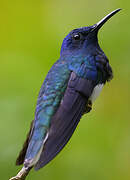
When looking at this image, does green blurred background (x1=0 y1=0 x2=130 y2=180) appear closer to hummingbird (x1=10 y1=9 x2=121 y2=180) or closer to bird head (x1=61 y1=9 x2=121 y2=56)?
bird head (x1=61 y1=9 x2=121 y2=56)

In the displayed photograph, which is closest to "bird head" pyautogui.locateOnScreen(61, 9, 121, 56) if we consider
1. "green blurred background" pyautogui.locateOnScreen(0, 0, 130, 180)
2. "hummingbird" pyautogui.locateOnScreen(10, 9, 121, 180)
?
"hummingbird" pyautogui.locateOnScreen(10, 9, 121, 180)

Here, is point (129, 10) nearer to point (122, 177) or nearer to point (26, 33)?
point (26, 33)

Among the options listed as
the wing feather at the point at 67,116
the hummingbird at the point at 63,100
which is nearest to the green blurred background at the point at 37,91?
the hummingbird at the point at 63,100

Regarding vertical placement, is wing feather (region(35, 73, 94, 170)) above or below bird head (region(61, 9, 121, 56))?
below

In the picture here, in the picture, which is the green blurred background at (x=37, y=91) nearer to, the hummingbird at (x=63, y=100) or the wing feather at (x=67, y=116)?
the hummingbird at (x=63, y=100)

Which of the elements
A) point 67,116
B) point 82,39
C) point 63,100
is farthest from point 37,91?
point 67,116
